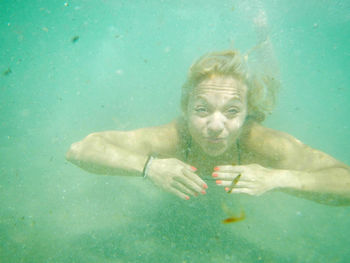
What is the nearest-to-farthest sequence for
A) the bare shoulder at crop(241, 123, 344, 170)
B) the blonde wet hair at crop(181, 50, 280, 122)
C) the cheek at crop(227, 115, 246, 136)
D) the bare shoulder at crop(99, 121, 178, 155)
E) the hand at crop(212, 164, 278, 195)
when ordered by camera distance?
the hand at crop(212, 164, 278, 195) < the cheek at crop(227, 115, 246, 136) < the bare shoulder at crop(241, 123, 344, 170) < the blonde wet hair at crop(181, 50, 280, 122) < the bare shoulder at crop(99, 121, 178, 155)

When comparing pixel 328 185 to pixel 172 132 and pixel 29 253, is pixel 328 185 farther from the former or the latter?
pixel 29 253

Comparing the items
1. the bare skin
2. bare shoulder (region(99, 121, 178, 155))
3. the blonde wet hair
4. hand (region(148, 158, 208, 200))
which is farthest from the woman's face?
hand (region(148, 158, 208, 200))

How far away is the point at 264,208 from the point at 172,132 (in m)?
3.66

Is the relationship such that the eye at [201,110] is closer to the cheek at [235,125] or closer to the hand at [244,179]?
the cheek at [235,125]

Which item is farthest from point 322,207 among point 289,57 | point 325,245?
point 289,57

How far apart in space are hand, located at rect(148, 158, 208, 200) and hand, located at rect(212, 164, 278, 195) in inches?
7.9

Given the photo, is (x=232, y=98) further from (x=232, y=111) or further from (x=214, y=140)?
(x=214, y=140)

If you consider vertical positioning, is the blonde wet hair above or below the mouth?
above

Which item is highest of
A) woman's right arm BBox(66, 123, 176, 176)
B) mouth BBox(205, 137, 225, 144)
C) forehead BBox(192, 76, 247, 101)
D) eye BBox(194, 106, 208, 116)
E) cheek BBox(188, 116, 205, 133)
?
forehead BBox(192, 76, 247, 101)

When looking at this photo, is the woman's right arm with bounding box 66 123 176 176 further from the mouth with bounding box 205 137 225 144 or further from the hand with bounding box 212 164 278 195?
the hand with bounding box 212 164 278 195

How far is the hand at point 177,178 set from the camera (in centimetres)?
227

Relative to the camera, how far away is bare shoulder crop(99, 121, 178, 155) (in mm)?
3453

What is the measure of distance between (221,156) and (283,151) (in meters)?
0.90

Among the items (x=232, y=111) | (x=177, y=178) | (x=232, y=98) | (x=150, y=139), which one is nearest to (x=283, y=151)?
(x=232, y=111)
